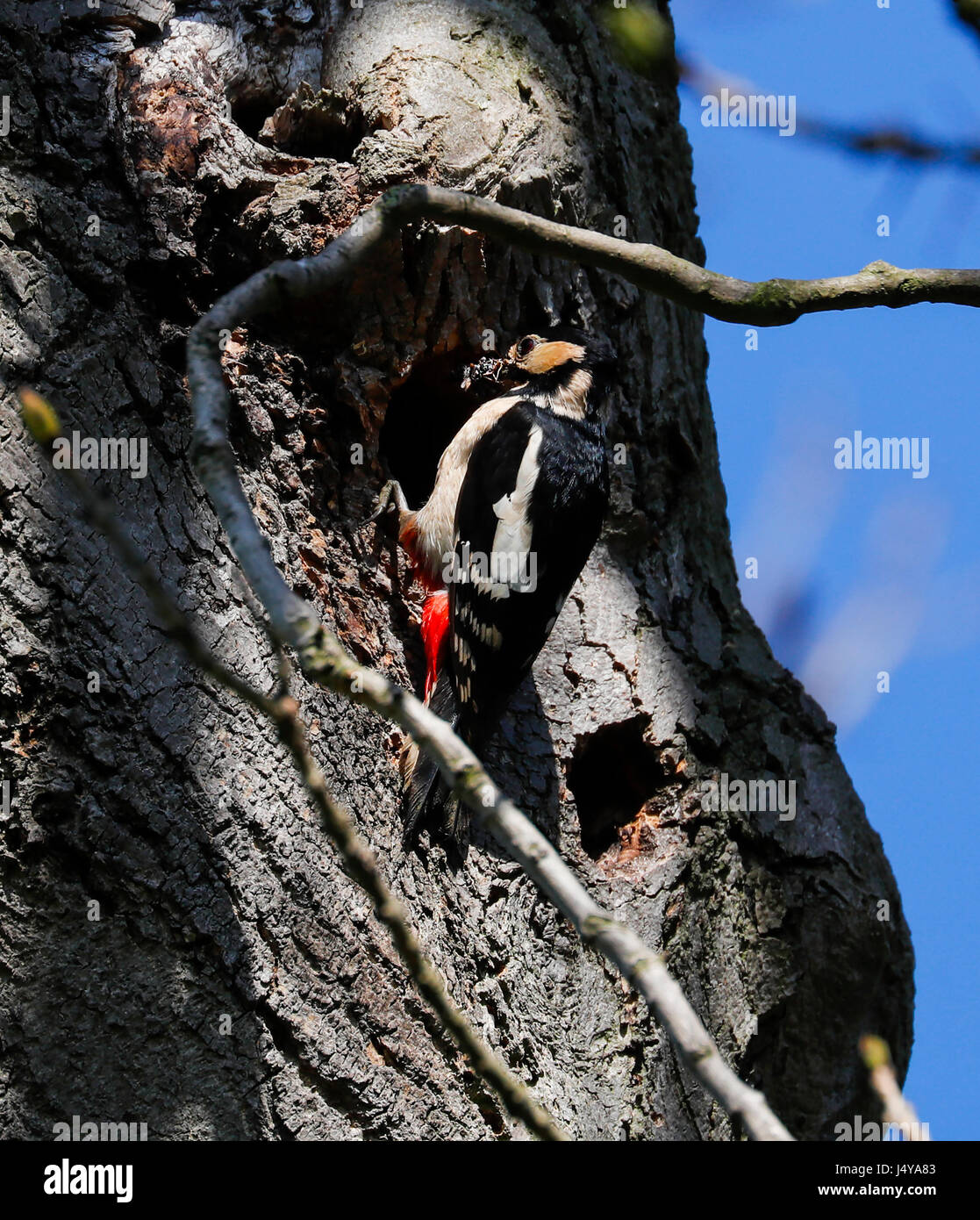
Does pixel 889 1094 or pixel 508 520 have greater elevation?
pixel 508 520

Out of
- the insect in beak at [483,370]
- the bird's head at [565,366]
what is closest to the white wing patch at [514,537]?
the bird's head at [565,366]

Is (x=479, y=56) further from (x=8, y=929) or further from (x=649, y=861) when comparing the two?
(x=8, y=929)

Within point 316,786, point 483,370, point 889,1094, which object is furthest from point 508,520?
point 889,1094

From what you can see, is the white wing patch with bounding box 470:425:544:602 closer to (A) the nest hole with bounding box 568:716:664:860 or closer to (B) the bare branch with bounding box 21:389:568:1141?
(A) the nest hole with bounding box 568:716:664:860

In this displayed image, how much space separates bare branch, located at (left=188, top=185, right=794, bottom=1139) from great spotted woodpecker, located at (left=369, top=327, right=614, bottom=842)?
3.63ft

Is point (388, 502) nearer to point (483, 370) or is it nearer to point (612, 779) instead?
point (483, 370)

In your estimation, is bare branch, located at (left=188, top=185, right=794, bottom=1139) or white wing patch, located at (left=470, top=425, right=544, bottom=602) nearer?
bare branch, located at (left=188, top=185, right=794, bottom=1139)

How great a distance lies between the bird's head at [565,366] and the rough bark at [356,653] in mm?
78

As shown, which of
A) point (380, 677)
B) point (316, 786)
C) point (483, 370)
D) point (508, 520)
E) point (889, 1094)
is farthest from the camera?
point (508, 520)

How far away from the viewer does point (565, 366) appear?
3.37 meters

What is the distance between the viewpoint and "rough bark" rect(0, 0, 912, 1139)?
2053mm

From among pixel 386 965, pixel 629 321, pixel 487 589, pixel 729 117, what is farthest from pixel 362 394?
pixel 386 965

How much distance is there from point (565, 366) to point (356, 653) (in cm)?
110

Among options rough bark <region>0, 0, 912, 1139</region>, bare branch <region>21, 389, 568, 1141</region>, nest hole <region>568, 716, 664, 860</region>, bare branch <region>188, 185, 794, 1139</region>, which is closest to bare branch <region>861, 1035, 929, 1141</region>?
bare branch <region>188, 185, 794, 1139</region>
